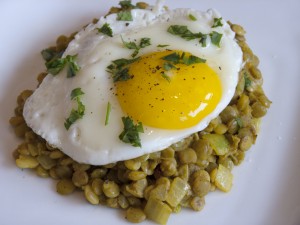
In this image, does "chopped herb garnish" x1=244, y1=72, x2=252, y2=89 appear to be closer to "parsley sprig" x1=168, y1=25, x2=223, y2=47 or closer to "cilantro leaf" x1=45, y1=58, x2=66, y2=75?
"parsley sprig" x1=168, y1=25, x2=223, y2=47

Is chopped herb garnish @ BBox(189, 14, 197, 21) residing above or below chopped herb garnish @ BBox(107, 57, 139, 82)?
above

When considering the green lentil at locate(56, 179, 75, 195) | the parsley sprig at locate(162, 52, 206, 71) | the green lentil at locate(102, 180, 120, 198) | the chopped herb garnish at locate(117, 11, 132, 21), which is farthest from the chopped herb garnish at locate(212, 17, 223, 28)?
the green lentil at locate(56, 179, 75, 195)

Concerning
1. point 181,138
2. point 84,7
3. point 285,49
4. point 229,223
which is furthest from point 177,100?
point 84,7

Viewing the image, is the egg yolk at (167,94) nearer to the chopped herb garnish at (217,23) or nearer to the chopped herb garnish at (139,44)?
the chopped herb garnish at (139,44)

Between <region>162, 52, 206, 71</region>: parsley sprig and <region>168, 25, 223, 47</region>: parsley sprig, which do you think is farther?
<region>168, 25, 223, 47</region>: parsley sprig

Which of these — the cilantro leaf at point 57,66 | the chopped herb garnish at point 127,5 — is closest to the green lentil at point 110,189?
the cilantro leaf at point 57,66

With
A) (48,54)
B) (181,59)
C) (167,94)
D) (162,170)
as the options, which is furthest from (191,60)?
(48,54)

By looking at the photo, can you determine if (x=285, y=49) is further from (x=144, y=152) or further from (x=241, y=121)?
(x=144, y=152)
